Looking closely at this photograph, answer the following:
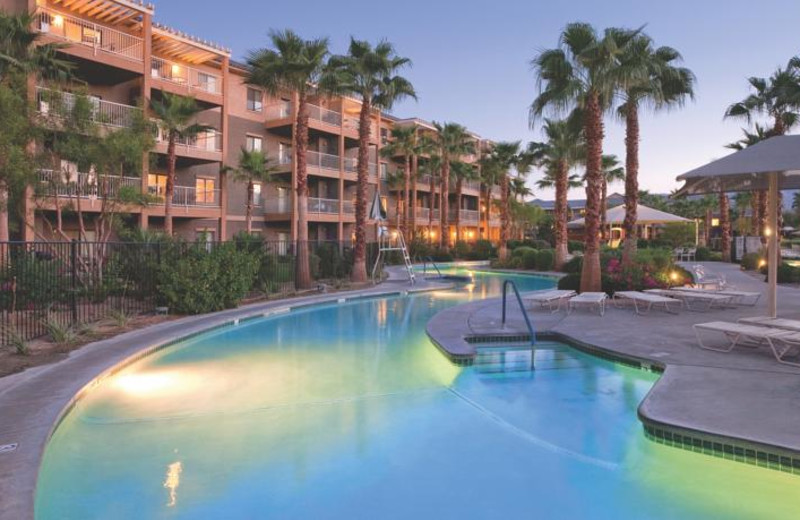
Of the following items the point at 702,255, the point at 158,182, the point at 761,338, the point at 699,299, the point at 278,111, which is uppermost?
the point at 278,111

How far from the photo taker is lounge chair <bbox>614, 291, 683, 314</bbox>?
41.8ft

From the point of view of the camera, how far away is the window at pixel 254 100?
29.5 m

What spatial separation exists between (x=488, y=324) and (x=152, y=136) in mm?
13002

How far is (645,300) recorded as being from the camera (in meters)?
13.1

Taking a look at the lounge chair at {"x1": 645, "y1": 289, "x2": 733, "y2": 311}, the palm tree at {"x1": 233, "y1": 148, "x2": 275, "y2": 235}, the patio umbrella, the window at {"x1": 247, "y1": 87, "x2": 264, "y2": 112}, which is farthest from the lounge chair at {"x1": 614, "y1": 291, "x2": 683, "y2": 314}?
the window at {"x1": 247, "y1": 87, "x2": 264, "y2": 112}

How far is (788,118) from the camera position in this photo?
24.5m

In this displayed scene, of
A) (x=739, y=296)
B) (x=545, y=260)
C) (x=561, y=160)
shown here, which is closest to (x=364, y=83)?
(x=561, y=160)

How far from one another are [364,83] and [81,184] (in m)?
11.3

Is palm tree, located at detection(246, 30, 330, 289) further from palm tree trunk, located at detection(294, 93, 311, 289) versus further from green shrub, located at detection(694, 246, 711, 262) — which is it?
green shrub, located at detection(694, 246, 711, 262)

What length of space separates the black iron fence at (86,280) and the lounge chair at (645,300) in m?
10.6

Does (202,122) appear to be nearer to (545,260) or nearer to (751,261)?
(545,260)

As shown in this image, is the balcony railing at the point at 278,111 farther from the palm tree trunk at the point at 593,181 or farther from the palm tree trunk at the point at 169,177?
the palm tree trunk at the point at 593,181

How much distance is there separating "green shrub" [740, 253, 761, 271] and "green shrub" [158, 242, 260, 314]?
77.7ft

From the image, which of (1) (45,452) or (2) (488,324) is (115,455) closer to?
(1) (45,452)
